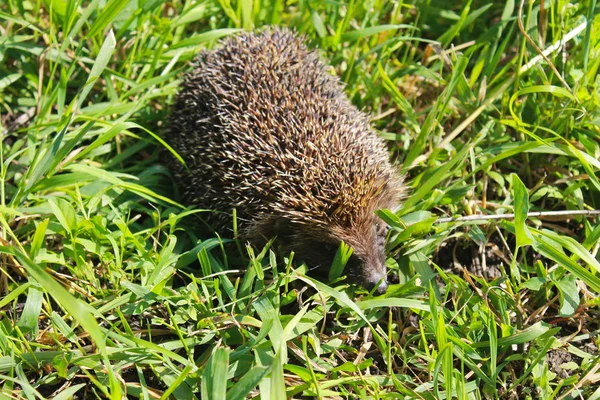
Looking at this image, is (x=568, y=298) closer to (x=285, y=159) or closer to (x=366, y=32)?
(x=285, y=159)

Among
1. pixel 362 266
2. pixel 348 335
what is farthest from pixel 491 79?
pixel 348 335

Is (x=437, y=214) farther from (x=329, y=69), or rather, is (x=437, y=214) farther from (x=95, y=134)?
(x=95, y=134)

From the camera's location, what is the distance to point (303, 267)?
452cm

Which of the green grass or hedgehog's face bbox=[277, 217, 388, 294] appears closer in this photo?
the green grass

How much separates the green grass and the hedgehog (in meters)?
0.20

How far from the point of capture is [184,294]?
171 inches

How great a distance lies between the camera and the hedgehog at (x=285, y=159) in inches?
182

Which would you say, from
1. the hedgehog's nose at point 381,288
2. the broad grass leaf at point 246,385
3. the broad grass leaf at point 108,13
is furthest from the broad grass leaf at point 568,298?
the broad grass leaf at point 108,13

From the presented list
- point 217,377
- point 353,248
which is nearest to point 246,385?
point 217,377

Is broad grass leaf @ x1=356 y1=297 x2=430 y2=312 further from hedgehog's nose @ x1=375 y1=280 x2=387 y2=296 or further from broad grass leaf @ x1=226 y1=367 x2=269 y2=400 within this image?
broad grass leaf @ x1=226 y1=367 x2=269 y2=400

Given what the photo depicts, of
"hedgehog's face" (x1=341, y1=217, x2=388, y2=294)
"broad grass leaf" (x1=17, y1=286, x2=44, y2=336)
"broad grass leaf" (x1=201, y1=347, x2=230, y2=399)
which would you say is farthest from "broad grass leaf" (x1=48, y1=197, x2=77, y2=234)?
"hedgehog's face" (x1=341, y1=217, x2=388, y2=294)

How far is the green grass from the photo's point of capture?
13.3ft

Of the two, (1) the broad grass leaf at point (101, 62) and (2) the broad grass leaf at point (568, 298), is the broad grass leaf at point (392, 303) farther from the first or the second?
(1) the broad grass leaf at point (101, 62)

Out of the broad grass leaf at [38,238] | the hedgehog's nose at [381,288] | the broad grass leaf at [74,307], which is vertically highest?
the broad grass leaf at [74,307]
